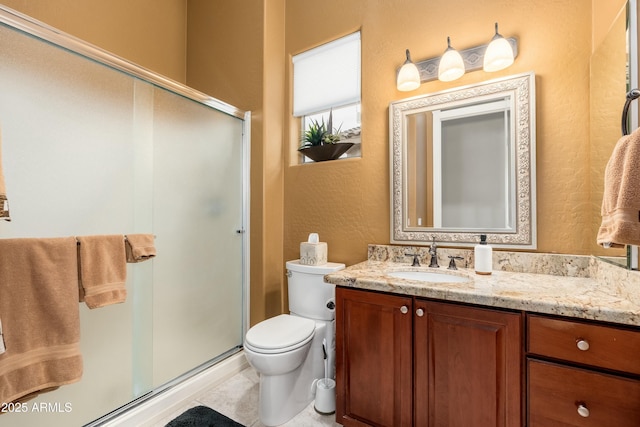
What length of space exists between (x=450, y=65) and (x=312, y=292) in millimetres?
1529

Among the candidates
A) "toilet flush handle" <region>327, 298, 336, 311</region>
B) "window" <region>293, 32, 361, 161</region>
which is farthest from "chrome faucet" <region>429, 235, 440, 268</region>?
"window" <region>293, 32, 361, 161</region>

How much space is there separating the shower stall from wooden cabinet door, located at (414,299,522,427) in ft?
4.67

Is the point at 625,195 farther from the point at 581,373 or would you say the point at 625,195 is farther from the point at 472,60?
the point at 472,60

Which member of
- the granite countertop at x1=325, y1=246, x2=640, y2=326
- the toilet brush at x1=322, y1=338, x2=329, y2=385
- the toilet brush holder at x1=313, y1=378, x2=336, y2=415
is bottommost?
the toilet brush holder at x1=313, y1=378, x2=336, y2=415

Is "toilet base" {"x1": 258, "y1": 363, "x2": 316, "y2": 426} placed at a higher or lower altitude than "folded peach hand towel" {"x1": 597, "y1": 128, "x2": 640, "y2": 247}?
lower

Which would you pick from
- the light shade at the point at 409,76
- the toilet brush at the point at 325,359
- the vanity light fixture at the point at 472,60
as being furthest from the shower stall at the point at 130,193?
the vanity light fixture at the point at 472,60

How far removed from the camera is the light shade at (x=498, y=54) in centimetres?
146

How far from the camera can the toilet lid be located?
1439mm

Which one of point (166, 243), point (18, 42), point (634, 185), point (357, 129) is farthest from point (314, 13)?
point (634, 185)

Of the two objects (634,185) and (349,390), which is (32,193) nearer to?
(349,390)

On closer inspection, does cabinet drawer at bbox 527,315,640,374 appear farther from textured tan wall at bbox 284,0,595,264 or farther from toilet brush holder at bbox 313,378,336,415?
toilet brush holder at bbox 313,378,336,415

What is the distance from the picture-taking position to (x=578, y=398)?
0.92 m

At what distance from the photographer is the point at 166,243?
176cm

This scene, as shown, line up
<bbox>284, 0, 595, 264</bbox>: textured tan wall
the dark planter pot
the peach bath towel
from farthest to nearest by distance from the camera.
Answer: the dark planter pot
<bbox>284, 0, 595, 264</bbox>: textured tan wall
the peach bath towel
